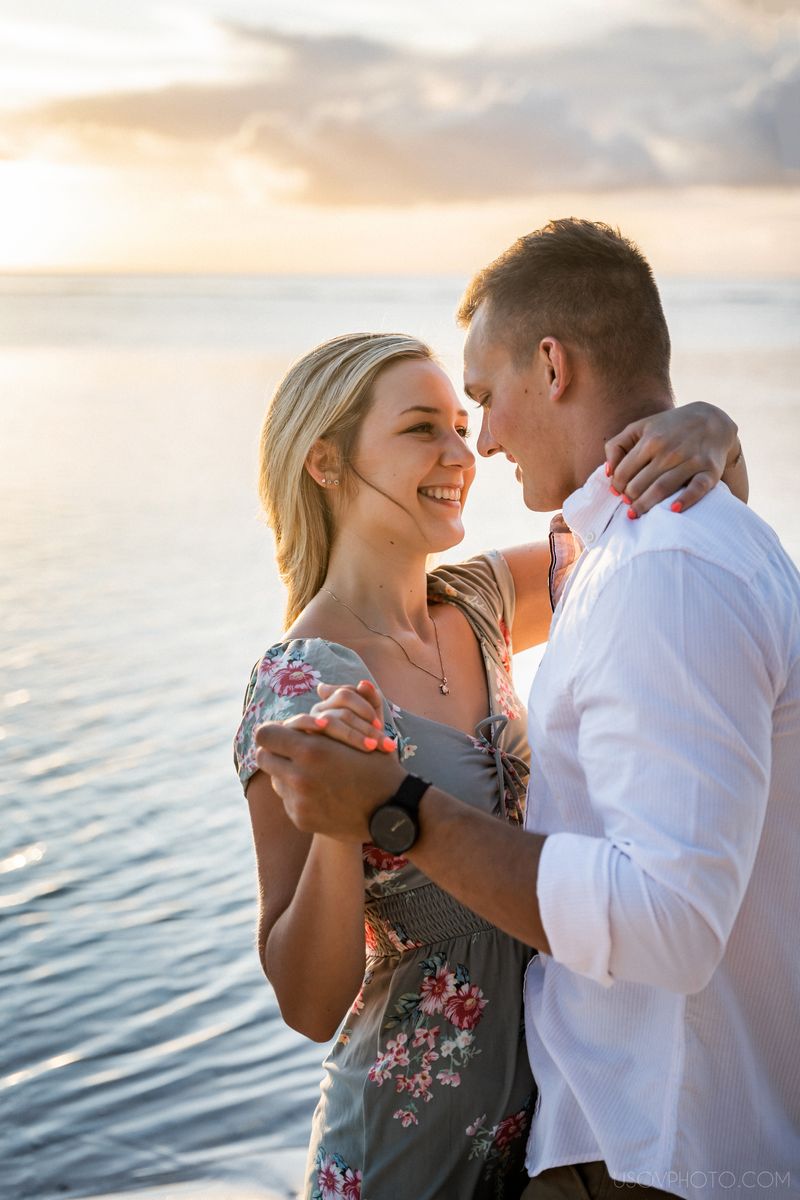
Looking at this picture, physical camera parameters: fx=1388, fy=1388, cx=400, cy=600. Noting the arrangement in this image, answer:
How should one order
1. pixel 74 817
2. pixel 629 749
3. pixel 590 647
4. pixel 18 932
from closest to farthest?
1. pixel 629 749
2. pixel 590 647
3. pixel 18 932
4. pixel 74 817

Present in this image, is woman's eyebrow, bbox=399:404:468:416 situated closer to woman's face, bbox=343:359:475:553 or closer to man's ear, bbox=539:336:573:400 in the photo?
woman's face, bbox=343:359:475:553

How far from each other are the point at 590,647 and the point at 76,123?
149ft

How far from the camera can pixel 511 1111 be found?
2.33 m

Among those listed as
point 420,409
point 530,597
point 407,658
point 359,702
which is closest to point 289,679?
point 407,658

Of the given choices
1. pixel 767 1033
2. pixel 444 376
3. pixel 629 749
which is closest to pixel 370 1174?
pixel 767 1033

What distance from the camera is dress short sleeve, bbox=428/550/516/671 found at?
303 centimetres

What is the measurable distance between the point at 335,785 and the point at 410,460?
1160mm

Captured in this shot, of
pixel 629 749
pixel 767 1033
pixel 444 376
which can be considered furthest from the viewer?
pixel 444 376

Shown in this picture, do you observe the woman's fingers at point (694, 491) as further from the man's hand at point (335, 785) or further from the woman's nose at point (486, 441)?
the man's hand at point (335, 785)

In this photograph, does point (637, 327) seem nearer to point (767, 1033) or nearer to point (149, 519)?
point (767, 1033)

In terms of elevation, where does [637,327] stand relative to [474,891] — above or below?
above

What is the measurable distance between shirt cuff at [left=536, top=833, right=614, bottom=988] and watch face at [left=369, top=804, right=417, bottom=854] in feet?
0.60

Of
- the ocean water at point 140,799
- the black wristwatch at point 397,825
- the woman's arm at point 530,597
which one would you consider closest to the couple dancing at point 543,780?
the black wristwatch at point 397,825

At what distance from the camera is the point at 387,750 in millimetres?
1874
